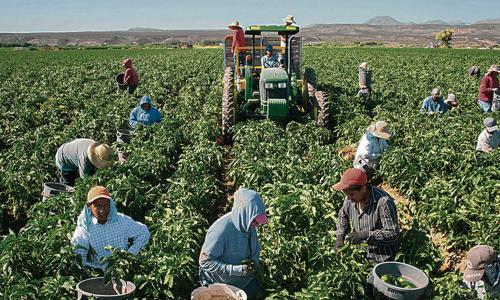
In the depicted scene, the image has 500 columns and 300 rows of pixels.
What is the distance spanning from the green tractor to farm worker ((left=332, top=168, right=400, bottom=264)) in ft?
21.9

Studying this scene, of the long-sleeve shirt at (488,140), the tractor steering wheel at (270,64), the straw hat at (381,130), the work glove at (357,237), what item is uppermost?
the tractor steering wheel at (270,64)

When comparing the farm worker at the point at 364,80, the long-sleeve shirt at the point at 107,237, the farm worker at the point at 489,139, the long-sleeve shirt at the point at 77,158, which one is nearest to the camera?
the long-sleeve shirt at the point at 107,237

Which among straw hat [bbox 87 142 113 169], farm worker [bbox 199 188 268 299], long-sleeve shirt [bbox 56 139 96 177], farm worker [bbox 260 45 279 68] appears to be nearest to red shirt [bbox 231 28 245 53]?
farm worker [bbox 260 45 279 68]

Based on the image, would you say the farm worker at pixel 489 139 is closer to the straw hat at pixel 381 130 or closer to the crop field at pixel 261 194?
the crop field at pixel 261 194

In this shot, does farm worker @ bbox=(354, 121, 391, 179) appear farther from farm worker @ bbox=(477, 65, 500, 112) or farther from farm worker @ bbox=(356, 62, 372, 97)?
farm worker @ bbox=(356, 62, 372, 97)

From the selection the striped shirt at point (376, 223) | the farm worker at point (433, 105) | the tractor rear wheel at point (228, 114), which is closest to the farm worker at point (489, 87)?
the farm worker at point (433, 105)

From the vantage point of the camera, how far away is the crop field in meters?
4.65

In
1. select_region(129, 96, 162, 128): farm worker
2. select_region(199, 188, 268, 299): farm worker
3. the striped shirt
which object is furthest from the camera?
select_region(129, 96, 162, 128): farm worker

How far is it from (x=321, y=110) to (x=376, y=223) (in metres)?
7.41

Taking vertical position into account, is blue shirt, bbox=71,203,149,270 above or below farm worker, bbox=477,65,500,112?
below

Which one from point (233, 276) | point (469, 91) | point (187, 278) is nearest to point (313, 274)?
point (233, 276)

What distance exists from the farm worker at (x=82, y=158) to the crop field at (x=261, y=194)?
0.94 ft

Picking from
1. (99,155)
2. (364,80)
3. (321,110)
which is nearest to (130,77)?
(321,110)

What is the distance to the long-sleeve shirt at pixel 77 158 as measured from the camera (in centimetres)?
702
